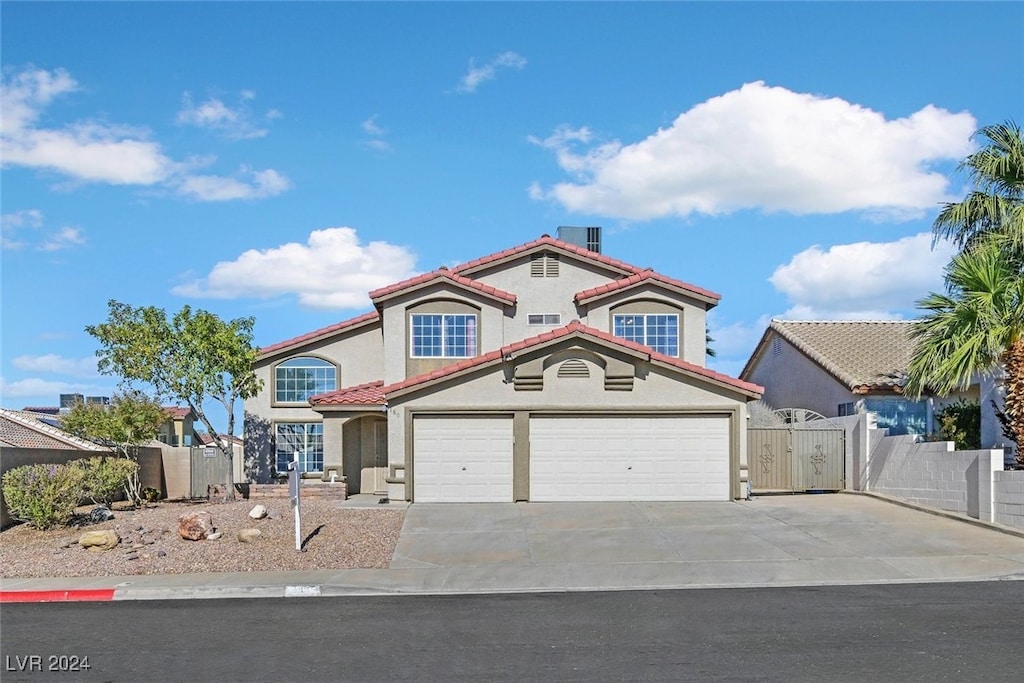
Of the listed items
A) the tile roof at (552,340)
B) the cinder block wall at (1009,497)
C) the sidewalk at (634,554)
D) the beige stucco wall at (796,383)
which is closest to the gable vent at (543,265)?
the tile roof at (552,340)

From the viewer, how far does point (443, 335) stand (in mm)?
27172

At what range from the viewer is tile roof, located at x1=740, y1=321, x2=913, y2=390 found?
27.7 m

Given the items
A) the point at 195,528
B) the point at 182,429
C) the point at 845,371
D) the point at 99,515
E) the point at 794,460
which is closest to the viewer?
the point at 195,528

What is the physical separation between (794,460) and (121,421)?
17.1 metres

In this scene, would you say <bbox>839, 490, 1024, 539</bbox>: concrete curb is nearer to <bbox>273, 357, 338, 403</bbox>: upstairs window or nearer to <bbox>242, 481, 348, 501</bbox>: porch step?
<bbox>242, 481, 348, 501</bbox>: porch step

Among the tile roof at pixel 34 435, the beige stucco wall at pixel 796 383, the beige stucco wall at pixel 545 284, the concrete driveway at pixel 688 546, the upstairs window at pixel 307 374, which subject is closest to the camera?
the concrete driveway at pixel 688 546

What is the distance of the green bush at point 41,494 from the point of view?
19250 millimetres

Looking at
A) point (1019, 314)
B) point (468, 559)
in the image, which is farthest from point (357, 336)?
point (1019, 314)

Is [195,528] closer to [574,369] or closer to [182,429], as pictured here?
[574,369]

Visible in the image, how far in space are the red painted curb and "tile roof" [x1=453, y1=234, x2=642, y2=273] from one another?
15.4m

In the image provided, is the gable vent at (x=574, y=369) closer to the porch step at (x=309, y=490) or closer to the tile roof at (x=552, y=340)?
the tile roof at (x=552, y=340)

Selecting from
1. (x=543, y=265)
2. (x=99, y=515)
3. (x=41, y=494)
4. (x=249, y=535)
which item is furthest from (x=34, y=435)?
(x=543, y=265)

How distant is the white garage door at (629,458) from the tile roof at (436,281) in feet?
15.7

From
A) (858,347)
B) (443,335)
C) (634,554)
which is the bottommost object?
(634,554)
